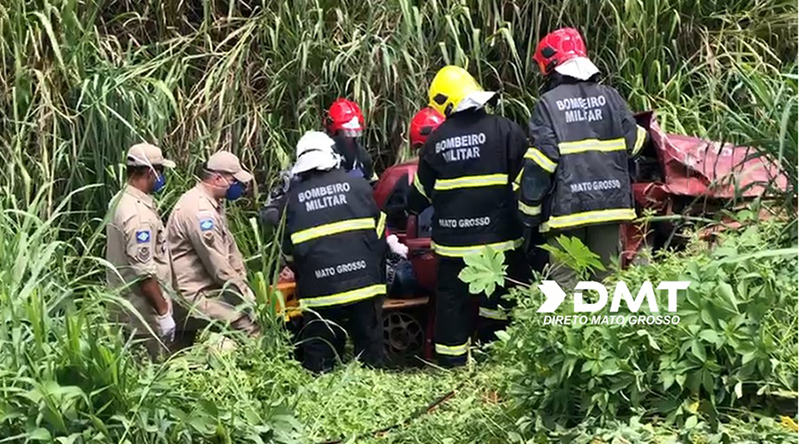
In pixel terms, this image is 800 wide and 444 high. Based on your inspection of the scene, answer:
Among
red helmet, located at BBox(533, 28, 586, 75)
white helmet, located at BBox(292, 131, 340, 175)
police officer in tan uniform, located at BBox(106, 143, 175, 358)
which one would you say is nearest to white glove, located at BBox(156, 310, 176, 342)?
police officer in tan uniform, located at BBox(106, 143, 175, 358)

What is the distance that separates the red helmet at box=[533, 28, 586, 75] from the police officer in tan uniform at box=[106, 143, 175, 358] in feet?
6.80

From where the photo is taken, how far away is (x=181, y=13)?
6.89 metres

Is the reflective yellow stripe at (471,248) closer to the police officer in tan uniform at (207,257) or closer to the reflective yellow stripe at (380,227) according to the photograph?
the reflective yellow stripe at (380,227)

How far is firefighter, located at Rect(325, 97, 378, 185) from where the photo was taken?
598cm

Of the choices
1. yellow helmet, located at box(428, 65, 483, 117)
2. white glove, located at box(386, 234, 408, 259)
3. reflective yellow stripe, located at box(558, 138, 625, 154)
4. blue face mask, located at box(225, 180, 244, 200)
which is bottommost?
white glove, located at box(386, 234, 408, 259)

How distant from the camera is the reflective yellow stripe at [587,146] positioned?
4.66 meters

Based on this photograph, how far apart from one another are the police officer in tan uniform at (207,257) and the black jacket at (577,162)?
1559mm

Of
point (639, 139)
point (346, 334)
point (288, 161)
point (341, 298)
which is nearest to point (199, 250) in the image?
point (341, 298)

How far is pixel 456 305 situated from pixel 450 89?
4.09 feet

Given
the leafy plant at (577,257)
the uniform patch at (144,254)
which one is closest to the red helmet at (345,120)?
the uniform patch at (144,254)

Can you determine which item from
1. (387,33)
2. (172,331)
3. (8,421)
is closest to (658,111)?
(387,33)

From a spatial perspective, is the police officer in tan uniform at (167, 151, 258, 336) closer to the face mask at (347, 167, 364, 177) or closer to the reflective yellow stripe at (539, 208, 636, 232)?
the face mask at (347, 167, 364, 177)

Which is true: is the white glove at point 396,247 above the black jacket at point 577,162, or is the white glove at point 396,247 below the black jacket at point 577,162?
below

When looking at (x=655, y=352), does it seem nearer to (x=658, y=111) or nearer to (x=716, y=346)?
(x=716, y=346)
